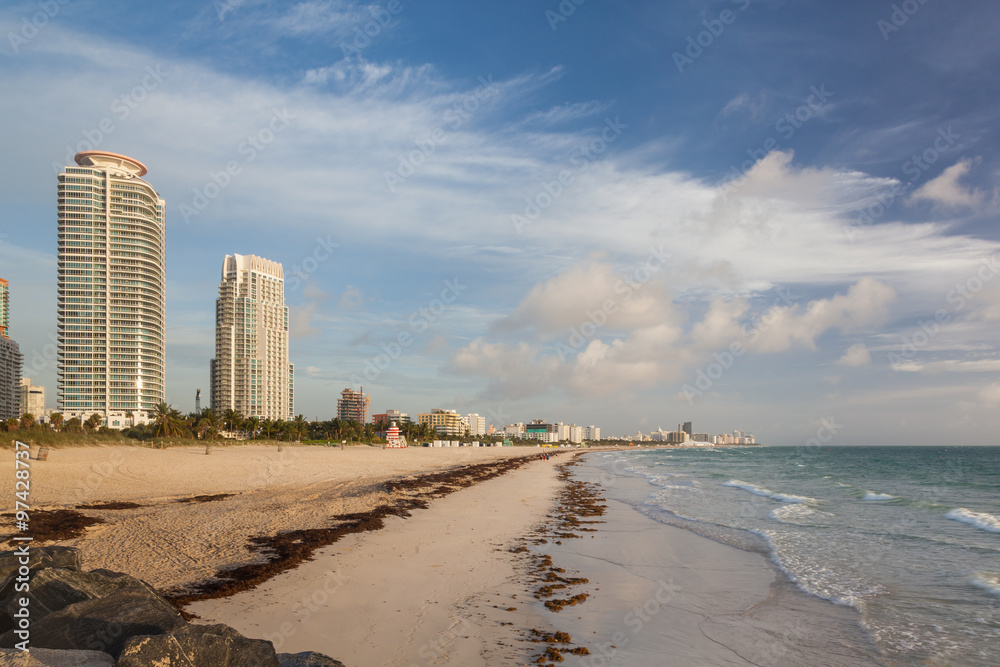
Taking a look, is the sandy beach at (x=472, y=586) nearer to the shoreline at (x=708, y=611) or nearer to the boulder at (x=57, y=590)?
the shoreline at (x=708, y=611)

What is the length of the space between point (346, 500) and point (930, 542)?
20400 mm

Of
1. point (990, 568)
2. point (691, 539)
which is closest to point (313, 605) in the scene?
point (691, 539)

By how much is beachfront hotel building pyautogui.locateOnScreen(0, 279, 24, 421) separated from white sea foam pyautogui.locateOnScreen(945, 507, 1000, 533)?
203m

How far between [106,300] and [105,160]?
1366 inches

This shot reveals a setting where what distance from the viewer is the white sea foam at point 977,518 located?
1981 centimetres

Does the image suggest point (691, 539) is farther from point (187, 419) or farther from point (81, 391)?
point (81, 391)

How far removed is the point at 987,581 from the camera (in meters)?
12.3

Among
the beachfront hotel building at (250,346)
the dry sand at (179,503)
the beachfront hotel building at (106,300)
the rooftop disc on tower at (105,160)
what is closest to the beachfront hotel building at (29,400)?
the beachfront hotel building at (250,346)

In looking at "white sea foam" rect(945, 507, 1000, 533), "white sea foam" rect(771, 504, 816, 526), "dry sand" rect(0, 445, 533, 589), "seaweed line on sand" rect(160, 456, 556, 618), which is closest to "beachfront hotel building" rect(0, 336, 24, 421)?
"dry sand" rect(0, 445, 533, 589)

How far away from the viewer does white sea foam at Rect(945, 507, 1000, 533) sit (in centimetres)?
1981

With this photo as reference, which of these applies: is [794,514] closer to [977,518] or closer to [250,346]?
[977,518]

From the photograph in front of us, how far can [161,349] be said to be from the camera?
126562 mm

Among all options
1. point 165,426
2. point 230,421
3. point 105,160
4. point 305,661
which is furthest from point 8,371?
point 305,661

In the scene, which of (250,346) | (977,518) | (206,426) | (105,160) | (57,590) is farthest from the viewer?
(250,346)
